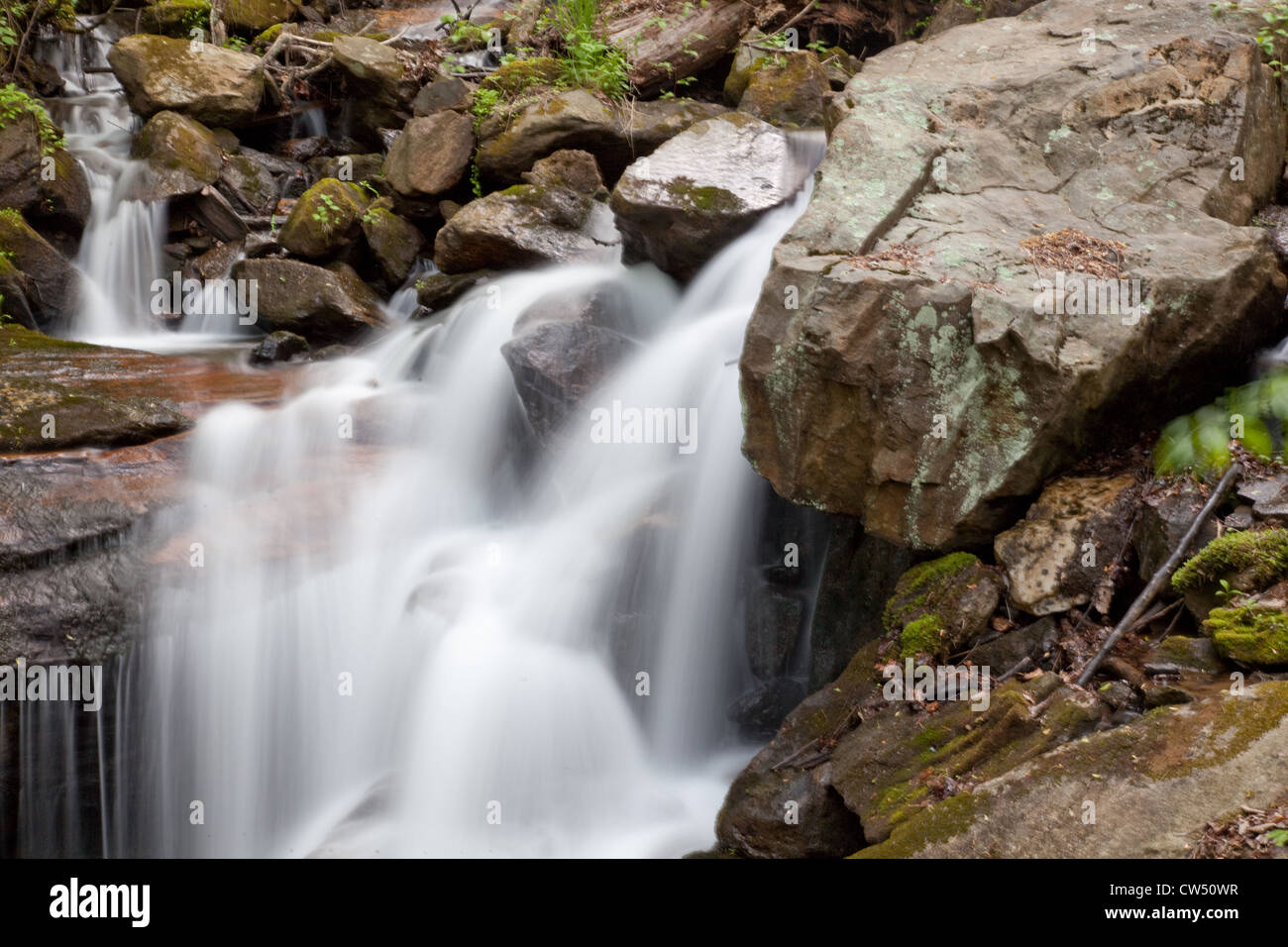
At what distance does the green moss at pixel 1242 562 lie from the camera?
144 inches

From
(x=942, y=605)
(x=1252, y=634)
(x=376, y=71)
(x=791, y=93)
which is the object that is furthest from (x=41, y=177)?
(x=1252, y=634)

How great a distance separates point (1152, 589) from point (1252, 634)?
52 cm

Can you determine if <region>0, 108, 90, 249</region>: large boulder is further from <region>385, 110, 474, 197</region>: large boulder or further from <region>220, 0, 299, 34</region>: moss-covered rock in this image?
<region>220, 0, 299, 34</region>: moss-covered rock

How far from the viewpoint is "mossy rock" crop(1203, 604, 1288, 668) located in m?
3.40

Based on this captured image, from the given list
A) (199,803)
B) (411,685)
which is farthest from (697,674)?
(199,803)

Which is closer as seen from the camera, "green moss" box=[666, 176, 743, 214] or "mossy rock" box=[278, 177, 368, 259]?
"green moss" box=[666, 176, 743, 214]

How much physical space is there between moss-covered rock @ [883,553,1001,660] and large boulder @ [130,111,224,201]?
9457 mm

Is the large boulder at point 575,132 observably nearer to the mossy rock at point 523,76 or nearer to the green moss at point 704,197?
the mossy rock at point 523,76

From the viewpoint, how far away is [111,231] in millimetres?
10648

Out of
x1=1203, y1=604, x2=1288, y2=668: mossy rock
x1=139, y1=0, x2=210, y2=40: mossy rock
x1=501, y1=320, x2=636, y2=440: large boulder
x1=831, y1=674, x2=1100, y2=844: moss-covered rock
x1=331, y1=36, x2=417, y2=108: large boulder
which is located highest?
x1=139, y1=0, x2=210, y2=40: mossy rock

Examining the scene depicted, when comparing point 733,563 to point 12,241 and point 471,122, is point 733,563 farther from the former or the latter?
point 12,241

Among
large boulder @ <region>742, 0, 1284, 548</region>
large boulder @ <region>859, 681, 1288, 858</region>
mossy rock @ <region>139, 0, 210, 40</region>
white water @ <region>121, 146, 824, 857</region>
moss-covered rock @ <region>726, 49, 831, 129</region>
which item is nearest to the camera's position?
large boulder @ <region>859, 681, 1288, 858</region>

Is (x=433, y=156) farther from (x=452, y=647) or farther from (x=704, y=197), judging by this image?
(x=452, y=647)

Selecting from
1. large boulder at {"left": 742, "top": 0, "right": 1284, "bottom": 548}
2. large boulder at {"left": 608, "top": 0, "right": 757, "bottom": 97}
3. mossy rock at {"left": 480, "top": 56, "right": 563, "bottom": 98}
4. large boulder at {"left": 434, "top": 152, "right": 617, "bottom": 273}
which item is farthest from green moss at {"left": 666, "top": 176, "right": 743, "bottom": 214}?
mossy rock at {"left": 480, "top": 56, "right": 563, "bottom": 98}
